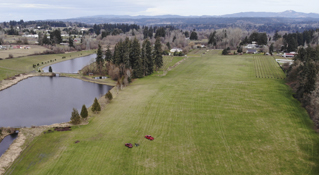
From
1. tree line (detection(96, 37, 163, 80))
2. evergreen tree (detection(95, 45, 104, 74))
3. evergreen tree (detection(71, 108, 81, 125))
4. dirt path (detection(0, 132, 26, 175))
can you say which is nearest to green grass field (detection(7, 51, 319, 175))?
dirt path (detection(0, 132, 26, 175))

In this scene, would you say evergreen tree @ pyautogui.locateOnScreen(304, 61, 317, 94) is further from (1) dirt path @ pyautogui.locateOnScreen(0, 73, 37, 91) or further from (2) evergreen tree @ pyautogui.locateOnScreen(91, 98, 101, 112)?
(1) dirt path @ pyautogui.locateOnScreen(0, 73, 37, 91)

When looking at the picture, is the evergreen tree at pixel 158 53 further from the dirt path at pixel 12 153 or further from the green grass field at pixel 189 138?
the dirt path at pixel 12 153

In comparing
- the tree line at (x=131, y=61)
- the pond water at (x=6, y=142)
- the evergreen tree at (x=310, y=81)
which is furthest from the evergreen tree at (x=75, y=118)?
the evergreen tree at (x=310, y=81)

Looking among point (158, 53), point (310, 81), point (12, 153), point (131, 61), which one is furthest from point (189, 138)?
point (158, 53)

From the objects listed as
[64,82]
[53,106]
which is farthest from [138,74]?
[53,106]

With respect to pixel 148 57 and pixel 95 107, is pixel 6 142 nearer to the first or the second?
pixel 95 107

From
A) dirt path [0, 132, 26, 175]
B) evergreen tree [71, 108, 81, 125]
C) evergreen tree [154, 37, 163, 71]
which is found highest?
evergreen tree [154, 37, 163, 71]
